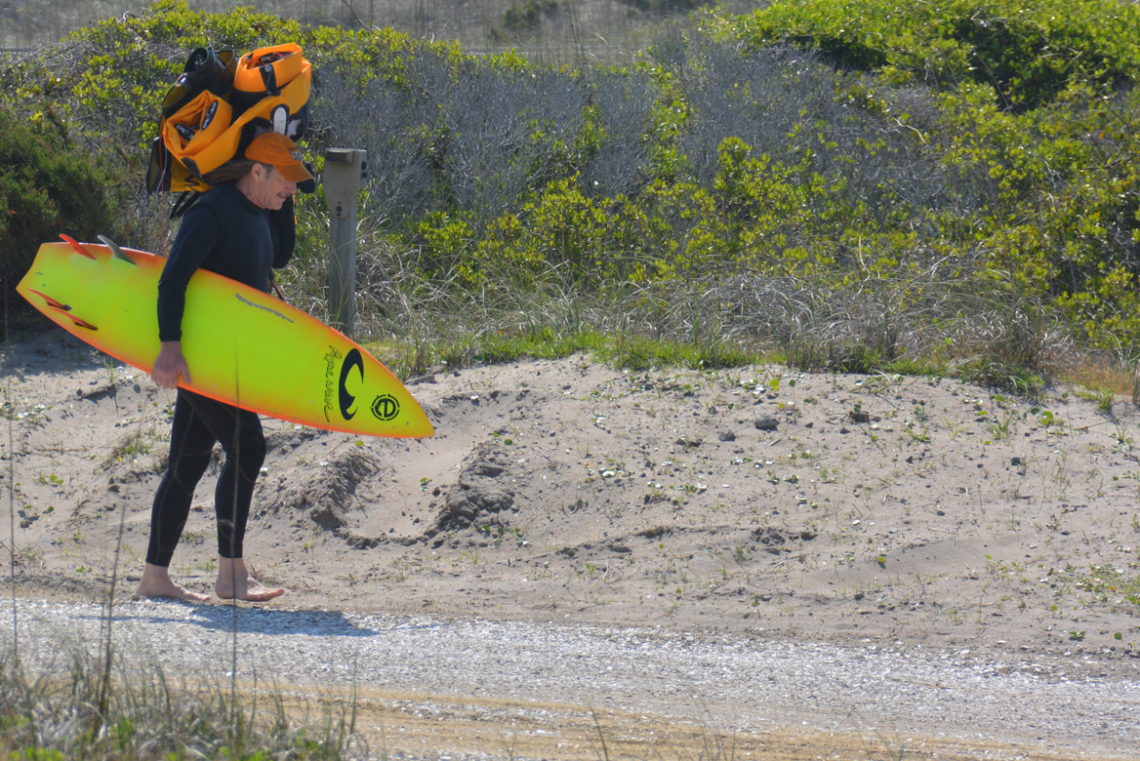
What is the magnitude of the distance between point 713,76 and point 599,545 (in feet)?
28.0

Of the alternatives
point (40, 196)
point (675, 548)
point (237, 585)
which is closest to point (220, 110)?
point (237, 585)

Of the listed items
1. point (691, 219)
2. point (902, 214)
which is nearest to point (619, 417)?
point (691, 219)

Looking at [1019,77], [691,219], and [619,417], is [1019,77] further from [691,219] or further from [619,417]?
[619,417]

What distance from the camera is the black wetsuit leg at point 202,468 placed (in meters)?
5.01

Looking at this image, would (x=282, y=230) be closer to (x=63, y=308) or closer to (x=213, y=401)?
(x=213, y=401)

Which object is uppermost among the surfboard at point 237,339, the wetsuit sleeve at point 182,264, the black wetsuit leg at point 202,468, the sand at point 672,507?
the wetsuit sleeve at point 182,264

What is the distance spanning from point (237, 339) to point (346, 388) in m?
0.60

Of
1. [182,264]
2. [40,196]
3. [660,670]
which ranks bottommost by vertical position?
[660,670]

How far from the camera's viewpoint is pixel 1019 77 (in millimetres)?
13695

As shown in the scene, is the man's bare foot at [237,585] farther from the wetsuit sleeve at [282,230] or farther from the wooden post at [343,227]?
the wooden post at [343,227]

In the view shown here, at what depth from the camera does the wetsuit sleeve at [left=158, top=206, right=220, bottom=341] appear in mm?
4812

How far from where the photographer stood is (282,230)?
5.30 m

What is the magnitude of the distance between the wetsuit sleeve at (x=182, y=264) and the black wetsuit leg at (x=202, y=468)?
0.98 feet

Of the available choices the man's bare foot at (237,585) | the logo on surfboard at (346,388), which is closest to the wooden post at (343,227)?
the logo on surfboard at (346,388)
